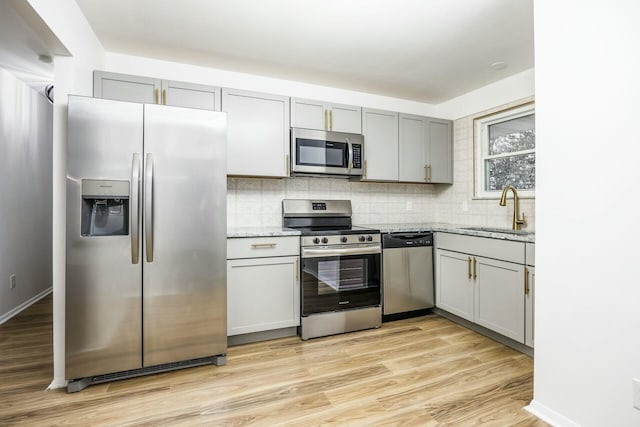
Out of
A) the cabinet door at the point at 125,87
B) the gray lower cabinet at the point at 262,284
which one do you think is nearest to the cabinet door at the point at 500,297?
the gray lower cabinet at the point at 262,284

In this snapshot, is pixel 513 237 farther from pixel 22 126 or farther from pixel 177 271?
pixel 22 126

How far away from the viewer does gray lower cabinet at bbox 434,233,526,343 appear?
2.52m

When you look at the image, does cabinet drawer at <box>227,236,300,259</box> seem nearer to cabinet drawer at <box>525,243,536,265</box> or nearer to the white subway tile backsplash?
the white subway tile backsplash

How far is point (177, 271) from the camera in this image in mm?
2199

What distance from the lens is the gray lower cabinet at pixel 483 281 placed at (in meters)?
2.52

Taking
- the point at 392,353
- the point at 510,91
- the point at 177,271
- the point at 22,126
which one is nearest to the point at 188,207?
the point at 177,271

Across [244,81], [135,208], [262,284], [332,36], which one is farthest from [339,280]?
[244,81]

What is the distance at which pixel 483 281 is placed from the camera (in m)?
2.81

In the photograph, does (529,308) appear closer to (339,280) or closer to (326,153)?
(339,280)

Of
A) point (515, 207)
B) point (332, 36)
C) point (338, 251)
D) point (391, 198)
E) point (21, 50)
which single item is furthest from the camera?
point (391, 198)

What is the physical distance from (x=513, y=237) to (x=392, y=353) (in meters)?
1.29

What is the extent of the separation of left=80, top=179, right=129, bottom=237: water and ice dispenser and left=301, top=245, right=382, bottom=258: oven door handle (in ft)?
4.54

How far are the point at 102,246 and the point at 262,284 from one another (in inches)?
46.8

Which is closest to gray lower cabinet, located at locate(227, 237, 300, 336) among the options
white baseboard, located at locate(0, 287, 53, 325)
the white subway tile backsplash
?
the white subway tile backsplash
